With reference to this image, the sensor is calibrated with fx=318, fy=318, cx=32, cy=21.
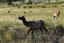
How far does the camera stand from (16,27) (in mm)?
14148

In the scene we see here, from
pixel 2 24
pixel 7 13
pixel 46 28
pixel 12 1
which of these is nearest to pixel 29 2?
pixel 12 1

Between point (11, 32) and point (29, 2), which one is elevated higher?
point (11, 32)

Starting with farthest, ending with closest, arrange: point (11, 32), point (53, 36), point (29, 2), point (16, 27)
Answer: point (29, 2)
point (16, 27)
point (11, 32)
point (53, 36)

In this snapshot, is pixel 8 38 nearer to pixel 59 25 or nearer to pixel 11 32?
pixel 11 32

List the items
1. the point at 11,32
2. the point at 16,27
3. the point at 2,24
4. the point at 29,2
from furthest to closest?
the point at 29,2
the point at 2,24
the point at 16,27
the point at 11,32

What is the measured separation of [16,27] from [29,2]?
9839mm

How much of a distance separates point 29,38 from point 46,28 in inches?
60.5

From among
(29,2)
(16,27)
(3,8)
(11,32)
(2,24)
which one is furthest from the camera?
(29,2)

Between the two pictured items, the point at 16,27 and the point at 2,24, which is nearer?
the point at 16,27

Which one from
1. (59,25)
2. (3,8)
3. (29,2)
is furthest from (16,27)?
(29,2)

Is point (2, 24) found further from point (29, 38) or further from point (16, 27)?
point (29, 38)

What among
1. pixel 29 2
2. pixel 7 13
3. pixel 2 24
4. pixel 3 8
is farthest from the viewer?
pixel 29 2

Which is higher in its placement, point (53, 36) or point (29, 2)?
point (53, 36)

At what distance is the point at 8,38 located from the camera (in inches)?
486
